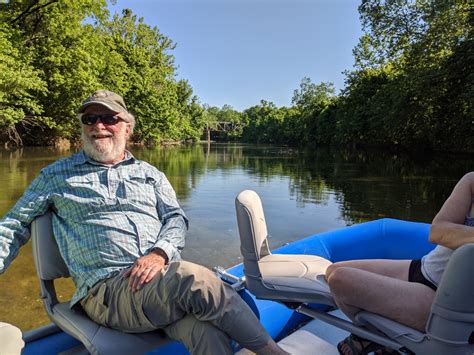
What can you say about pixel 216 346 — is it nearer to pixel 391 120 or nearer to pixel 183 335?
pixel 183 335

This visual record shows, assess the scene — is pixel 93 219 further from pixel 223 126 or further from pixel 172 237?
pixel 223 126

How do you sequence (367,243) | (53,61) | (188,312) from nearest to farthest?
(188,312), (367,243), (53,61)

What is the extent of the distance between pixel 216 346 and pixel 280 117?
74551 millimetres

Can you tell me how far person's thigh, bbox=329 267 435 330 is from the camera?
5.44ft

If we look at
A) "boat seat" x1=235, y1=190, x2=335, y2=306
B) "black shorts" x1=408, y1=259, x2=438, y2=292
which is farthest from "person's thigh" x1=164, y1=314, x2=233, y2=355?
"black shorts" x1=408, y1=259, x2=438, y2=292

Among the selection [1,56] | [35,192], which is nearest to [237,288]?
[35,192]

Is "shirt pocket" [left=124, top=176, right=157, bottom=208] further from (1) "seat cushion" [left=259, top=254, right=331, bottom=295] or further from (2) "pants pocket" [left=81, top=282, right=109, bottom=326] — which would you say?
(1) "seat cushion" [left=259, top=254, right=331, bottom=295]

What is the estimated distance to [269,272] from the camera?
7.06 ft

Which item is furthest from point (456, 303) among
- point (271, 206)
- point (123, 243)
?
point (271, 206)

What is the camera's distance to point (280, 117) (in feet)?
244

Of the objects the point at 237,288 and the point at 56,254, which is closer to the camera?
the point at 56,254

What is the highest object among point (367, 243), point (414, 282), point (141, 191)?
point (141, 191)

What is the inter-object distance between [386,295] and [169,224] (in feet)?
3.92

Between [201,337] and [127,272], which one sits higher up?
[127,272]
